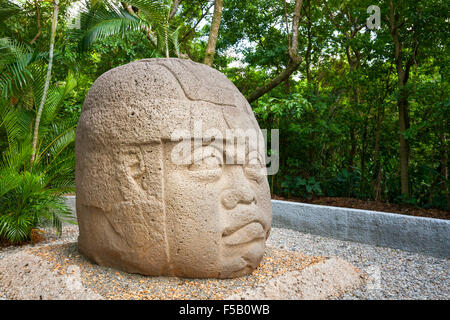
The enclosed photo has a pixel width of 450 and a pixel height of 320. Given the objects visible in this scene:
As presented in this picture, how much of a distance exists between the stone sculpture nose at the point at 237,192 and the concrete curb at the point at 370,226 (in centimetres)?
216

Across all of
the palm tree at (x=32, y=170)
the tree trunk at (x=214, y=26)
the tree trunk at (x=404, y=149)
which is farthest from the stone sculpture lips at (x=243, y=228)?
the tree trunk at (x=214, y=26)

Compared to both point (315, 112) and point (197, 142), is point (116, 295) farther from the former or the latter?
point (315, 112)

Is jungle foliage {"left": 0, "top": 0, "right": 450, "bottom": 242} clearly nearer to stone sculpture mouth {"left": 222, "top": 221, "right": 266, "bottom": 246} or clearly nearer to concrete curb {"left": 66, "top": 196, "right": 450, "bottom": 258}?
concrete curb {"left": 66, "top": 196, "right": 450, "bottom": 258}

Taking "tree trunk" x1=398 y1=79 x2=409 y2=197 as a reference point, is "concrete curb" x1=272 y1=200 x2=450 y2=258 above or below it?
below

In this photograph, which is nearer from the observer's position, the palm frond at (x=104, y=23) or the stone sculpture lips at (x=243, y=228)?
the stone sculpture lips at (x=243, y=228)

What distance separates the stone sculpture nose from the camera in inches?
107

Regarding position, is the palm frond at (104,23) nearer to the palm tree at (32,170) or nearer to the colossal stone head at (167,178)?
the palm tree at (32,170)

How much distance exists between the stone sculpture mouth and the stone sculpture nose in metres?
0.19

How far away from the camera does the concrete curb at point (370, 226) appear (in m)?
3.87

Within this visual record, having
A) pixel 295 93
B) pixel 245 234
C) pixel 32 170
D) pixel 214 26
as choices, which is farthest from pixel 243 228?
pixel 214 26

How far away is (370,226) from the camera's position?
14.3 feet

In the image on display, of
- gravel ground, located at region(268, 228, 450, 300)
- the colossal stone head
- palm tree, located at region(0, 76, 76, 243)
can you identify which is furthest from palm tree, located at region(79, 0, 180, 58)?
gravel ground, located at region(268, 228, 450, 300)

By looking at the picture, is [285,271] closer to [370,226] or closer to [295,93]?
[370,226]
